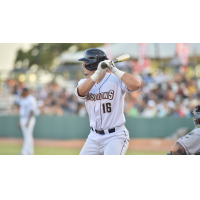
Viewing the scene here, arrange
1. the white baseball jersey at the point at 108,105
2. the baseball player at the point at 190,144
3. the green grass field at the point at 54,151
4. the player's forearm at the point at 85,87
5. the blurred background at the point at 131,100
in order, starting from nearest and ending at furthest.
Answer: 1. the baseball player at the point at 190,144
2. the player's forearm at the point at 85,87
3. the white baseball jersey at the point at 108,105
4. the green grass field at the point at 54,151
5. the blurred background at the point at 131,100

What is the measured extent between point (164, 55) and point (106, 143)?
33.7 feet

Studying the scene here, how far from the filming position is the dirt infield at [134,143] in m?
9.91

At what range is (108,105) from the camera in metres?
3.80

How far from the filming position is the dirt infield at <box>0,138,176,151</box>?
9.91 metres

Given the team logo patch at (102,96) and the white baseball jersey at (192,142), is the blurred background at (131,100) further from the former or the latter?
the white baseball jersey at (192,142)

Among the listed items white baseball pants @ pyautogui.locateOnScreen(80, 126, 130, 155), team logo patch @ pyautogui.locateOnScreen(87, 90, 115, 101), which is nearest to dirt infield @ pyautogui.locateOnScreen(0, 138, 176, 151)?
white baseball pants @ pyautogui.locateOnScreen(80, 126, 130, 155)

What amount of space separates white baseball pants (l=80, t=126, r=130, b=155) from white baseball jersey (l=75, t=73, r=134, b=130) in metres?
0.11

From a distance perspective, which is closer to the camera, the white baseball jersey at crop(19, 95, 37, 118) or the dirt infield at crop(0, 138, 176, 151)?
the white baseball jersey at crop(19, 95, 37, 118)

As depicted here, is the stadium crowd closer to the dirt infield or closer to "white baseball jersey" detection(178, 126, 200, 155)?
the dirt infield

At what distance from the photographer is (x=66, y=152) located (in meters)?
9.38

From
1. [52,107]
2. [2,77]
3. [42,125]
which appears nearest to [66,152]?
[42,125]

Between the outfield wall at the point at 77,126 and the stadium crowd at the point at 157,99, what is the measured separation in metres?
0.35

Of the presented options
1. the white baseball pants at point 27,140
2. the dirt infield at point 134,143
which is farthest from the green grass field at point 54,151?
the white baseball pants at point 27,140

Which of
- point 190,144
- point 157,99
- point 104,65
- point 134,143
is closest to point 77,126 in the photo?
point 134,143
